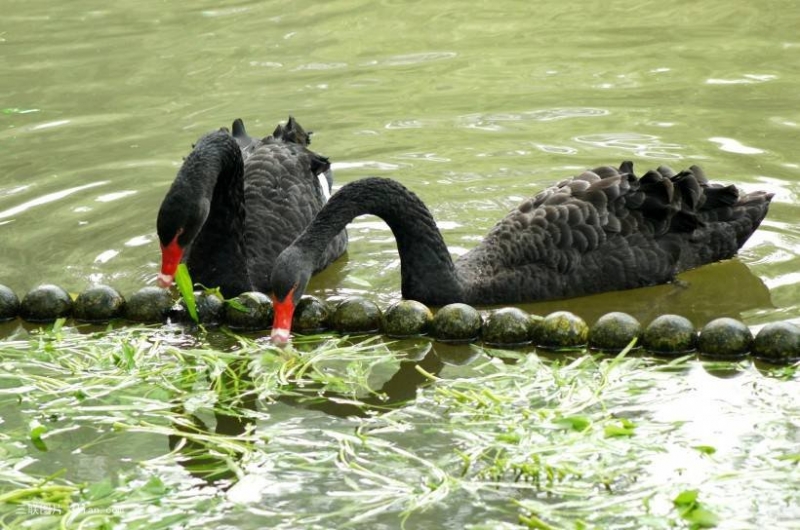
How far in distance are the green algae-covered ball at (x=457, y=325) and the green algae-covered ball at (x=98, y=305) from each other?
159 cm

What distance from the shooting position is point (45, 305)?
683cm

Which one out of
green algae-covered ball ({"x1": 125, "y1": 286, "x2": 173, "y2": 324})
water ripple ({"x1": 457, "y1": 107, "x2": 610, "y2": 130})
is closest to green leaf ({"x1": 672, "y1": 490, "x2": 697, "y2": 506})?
green algae-covered ball ({"x1": 125, "y1": 286, "x2": 173, "y2": 324})

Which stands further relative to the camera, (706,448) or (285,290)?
(285,290)

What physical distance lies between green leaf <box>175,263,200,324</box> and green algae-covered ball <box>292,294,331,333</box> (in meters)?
0.49

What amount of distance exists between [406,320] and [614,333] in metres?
0.98

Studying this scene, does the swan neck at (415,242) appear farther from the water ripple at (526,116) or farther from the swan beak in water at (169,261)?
the water ripple at (526,116)

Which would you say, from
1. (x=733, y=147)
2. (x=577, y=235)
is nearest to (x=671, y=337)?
(x=577, y=235)

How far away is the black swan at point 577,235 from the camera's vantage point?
23.1 ft

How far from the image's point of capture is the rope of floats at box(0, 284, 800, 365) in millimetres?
5930

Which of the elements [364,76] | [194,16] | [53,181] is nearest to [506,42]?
[364,76]

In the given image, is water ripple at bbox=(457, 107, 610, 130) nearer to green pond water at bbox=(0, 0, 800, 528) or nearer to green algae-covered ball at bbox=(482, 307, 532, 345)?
green pond water at bbox=(0, 0, 800, 528)

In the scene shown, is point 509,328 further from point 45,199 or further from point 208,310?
point 45,199

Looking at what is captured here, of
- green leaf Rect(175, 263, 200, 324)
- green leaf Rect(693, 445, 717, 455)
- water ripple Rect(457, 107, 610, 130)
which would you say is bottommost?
green leaf Rect(693, 445, 717, 455)

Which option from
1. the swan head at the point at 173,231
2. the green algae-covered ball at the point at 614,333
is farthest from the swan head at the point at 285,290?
the green algae-covered ball at the point at 614,333
